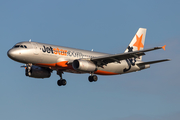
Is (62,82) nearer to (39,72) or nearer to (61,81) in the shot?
(61,81)

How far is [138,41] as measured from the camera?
62812 mm

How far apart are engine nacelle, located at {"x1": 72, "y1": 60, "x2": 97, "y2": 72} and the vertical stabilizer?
41.7 feet

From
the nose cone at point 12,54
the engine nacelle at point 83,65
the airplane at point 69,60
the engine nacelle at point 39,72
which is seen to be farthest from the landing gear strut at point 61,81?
the nose cone at point 12,54

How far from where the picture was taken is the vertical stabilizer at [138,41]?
203 feet

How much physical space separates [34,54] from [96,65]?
987cm

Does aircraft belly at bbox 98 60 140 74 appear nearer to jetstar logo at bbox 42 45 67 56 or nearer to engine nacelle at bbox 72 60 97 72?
engine nacelle at bbox 72 60 97 72

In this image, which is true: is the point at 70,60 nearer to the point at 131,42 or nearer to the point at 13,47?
the point at 13,47

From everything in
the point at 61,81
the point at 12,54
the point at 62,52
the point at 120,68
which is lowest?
the point at 61,81

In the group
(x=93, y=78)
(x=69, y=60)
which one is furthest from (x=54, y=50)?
(x=93, y=78)

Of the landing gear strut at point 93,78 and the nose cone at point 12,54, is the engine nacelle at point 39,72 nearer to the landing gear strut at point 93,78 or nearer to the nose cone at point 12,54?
the nose cone at point 12,54

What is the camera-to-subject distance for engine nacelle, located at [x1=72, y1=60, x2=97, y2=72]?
49225 mm

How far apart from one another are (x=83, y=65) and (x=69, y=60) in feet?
8.37

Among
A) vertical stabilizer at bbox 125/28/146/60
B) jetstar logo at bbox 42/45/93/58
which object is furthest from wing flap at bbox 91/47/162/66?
vertical stabilizer at bbox 125/28/146/60

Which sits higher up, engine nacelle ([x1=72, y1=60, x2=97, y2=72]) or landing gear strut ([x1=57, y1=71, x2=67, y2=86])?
engine nacelle ([x1=72, y1=60, x2=97, y2=72])
